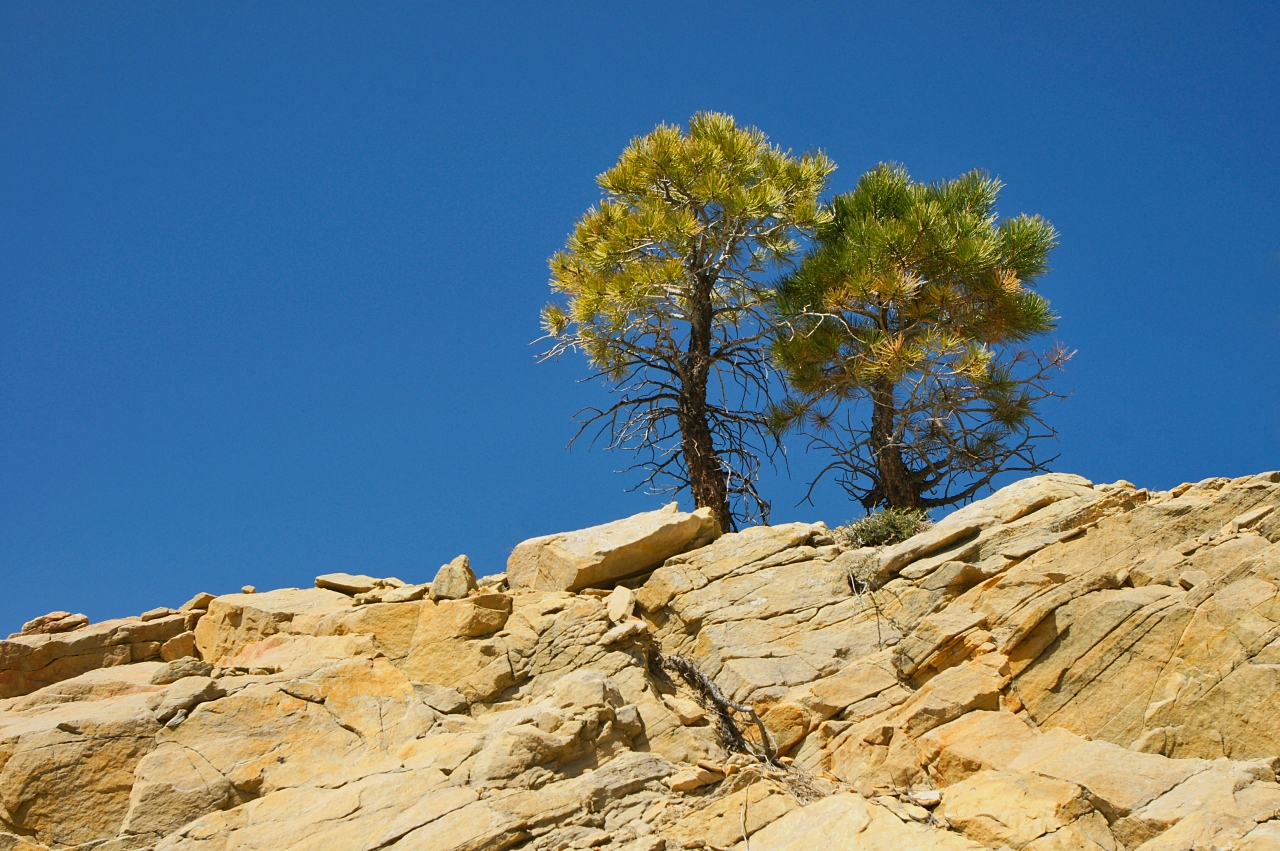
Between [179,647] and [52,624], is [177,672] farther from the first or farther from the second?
[52,624]

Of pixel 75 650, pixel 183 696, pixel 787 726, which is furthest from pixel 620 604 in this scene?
pixel 75 650

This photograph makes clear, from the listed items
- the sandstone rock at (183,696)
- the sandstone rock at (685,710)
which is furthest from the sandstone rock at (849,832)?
the sandstone rock at (183,696)

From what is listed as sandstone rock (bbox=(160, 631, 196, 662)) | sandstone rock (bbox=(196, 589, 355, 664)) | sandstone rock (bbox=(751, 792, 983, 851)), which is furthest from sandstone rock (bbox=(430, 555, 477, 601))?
sandstone rock (bbox=(751, 792, 983, 851))

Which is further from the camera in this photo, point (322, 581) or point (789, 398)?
point (789, 398)

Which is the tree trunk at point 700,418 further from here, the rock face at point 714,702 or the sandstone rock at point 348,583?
the sandstone rock at point 348,583

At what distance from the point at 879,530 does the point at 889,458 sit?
12.2 ft

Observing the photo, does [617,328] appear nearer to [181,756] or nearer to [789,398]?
[789,398]

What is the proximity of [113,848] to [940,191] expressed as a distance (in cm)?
1656

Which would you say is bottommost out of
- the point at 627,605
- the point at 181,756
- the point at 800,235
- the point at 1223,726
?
the point at 1223,726

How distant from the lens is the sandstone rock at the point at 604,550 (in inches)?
504

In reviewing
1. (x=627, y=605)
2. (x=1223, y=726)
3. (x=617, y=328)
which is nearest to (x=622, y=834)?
(x=627, y=605)

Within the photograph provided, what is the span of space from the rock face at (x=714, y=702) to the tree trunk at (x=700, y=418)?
11.2ft

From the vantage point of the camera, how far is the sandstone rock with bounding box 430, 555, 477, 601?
1173 cm

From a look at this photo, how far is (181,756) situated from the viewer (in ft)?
29.3
